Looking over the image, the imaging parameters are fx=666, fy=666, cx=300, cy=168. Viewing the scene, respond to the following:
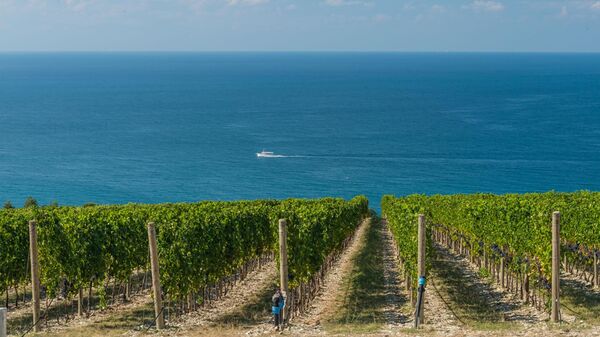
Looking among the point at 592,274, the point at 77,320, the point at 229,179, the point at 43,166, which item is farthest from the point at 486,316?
the point at 43,166

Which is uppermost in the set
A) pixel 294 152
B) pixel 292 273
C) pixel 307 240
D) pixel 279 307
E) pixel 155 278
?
pixel 294 152

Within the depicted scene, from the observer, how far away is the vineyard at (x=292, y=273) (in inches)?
660

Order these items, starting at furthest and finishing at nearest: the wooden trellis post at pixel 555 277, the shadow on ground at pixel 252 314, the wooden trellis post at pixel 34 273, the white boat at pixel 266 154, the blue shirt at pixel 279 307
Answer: the white boat at pixel 266 154
the shadow on ground at pixel 252 314
the wooden trellis post at pixel 34 273
the wooden trellis post at pixel 555 277
the blue shirt at pixel 279 307

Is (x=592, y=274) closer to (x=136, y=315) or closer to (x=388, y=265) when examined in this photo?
(x=388, y=265)

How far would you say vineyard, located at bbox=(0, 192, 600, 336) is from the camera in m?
16.8

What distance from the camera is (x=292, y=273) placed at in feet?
60.9

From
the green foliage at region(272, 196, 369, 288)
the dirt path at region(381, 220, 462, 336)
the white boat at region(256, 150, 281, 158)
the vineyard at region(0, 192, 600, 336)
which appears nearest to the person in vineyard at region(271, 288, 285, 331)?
the vineyard at region(0, 192, 600, 336)

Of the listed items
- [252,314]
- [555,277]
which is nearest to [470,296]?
[555,277]

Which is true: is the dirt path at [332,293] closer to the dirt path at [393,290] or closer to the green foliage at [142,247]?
the green foliage at [142,247]

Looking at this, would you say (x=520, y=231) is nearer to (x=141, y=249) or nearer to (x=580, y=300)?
(x=580, y=300)

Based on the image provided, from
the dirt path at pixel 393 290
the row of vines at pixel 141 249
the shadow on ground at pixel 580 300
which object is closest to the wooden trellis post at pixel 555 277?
the shadow on ground at pixel 580 300

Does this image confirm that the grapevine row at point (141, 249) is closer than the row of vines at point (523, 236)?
Yes

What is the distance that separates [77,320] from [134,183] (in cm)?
8524

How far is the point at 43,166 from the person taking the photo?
112000mm
